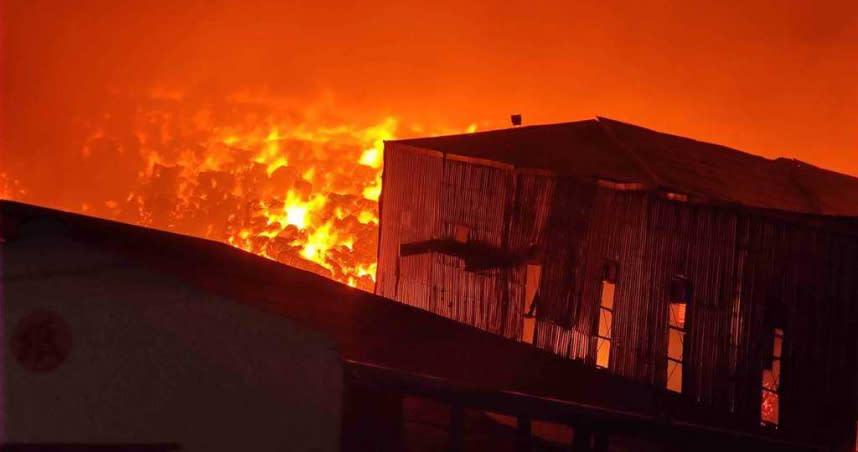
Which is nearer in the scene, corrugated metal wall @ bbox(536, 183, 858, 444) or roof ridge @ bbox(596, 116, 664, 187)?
corrugated metal wall @ bbox(536, 183, 858, 444)

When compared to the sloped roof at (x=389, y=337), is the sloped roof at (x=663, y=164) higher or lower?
higher

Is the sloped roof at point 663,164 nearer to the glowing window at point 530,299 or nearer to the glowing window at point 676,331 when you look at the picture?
the glowing window at point 676,331

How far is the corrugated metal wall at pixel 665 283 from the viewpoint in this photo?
11.8 meters

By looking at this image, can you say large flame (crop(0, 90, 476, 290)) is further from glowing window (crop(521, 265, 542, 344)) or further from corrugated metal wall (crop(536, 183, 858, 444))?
corrugated metal wall (crop(536, 183, 858, 444))

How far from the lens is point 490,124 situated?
29.6 metres

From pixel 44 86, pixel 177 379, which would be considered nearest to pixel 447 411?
pixel 177 379

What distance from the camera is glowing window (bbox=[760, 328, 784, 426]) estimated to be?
1212 cm

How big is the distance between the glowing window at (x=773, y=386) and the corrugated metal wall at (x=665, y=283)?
0.09 m

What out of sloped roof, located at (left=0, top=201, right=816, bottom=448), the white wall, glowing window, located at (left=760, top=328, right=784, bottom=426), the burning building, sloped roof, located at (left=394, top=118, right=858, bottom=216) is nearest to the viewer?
sloped roof, located at (left=0, top=201, right=816, bottom=448)

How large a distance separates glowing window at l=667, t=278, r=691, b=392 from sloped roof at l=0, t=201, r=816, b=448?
0.97 metres

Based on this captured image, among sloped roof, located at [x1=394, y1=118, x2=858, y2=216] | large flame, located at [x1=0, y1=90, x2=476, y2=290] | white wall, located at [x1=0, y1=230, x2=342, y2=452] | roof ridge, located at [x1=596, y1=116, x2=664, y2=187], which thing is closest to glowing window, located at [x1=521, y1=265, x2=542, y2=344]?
sloped roof, located at [x1=394, y1=118, x2=858, y2=216]

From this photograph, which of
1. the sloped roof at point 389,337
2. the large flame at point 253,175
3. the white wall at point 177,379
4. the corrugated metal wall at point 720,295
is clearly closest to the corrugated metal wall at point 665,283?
the corrugated metal wall at point 720,295

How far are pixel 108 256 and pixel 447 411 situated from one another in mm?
3951

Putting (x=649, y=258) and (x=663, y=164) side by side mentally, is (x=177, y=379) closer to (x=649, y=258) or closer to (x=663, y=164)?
(x=649, y=258)
